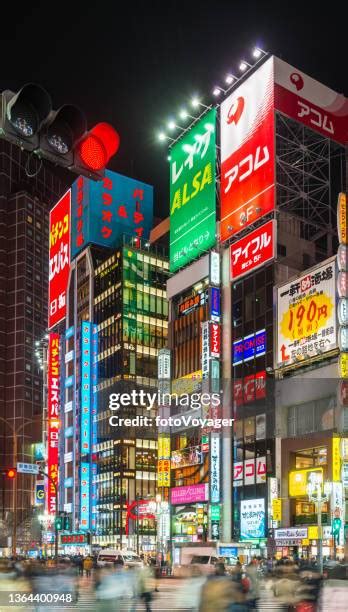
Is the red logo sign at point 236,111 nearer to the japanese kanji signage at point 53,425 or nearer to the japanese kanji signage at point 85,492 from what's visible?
the japanese kanji signage at point 53,425

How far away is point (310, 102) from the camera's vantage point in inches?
2955

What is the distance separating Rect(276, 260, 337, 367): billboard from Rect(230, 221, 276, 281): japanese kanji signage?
159 inches

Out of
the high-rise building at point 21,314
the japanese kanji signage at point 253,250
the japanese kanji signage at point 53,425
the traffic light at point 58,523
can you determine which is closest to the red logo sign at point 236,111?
the japanese kanji signage at point 253,250

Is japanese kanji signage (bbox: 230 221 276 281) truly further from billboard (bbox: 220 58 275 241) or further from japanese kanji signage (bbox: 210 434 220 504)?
japanese kanji signage (bbox: 210 434 220 504)

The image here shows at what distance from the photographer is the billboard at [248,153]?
2810 inches

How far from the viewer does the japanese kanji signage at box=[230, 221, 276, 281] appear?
7019 centimetres

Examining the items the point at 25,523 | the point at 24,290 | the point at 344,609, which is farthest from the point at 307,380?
the point at 24,290

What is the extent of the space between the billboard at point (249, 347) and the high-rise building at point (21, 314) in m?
109

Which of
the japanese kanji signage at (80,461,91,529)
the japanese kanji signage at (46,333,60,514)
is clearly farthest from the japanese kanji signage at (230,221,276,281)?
the japanese kanji signage at (80,461,91,529)

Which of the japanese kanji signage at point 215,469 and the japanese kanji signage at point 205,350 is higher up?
the japanese kanji signage at point 205,350

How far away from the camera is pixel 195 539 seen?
7512 cm

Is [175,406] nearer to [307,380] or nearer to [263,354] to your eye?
[263,354]

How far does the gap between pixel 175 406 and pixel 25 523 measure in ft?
289

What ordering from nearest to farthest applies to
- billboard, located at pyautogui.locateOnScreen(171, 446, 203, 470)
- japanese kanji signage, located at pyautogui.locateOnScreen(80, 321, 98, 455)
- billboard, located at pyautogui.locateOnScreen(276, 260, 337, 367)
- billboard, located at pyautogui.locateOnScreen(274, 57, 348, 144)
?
billboard, located at pyautogui.locateOnScreen(276, 260, 337, 367) → billboard, located at pyautogui.locateOnScreen(274, 57, 348, 144) → billboard, located at pyautogui.locateOnScreen(171, 446, 203, 470) → japanese kanji signage, located at pyautogui.locateOnScreen(80, 321, 98, 455)
